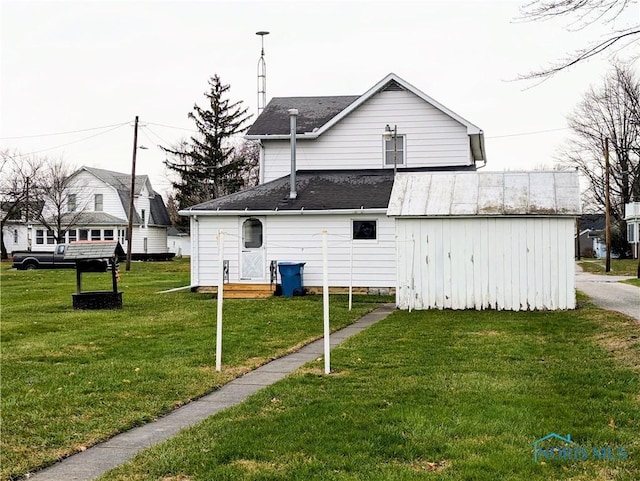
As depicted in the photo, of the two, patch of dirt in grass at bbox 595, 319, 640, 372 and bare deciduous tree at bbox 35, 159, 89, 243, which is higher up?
bare deciduous tree at bbox 35, 159, 89, 243

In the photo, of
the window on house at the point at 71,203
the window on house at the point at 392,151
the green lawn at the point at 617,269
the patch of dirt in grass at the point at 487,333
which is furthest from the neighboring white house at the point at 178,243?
the patch of dirt in grass at the point at 487,333

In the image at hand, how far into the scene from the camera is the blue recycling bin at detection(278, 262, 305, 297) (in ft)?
73.7

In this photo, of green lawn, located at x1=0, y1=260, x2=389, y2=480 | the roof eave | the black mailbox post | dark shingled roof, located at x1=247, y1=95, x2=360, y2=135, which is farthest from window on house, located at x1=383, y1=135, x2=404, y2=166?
the black mailbox post

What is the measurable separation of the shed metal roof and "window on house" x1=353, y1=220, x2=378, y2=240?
385 cm

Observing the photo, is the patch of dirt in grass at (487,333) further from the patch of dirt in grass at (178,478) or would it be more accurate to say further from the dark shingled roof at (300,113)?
the dark shingled roof at (300,113)

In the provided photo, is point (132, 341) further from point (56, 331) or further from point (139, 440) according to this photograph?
point (139, 440)

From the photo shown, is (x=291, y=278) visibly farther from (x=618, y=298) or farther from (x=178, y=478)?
(x=178, y=478)

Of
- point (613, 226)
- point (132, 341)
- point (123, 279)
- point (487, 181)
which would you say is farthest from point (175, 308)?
point (613, 226)

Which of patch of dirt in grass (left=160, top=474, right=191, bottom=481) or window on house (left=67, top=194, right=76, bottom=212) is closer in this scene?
patch of dirt in grass (left=160, top=474, right=191, bottom=481)

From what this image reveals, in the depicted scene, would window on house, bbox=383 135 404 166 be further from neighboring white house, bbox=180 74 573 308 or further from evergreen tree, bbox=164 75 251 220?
evergreen tree, bbox=164 75 251 220

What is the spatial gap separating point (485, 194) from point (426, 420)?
12.1 metres

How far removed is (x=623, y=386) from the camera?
815cm

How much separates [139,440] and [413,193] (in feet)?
42.3

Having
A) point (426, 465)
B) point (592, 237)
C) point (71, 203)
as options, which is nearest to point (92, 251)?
point (426, 465)
